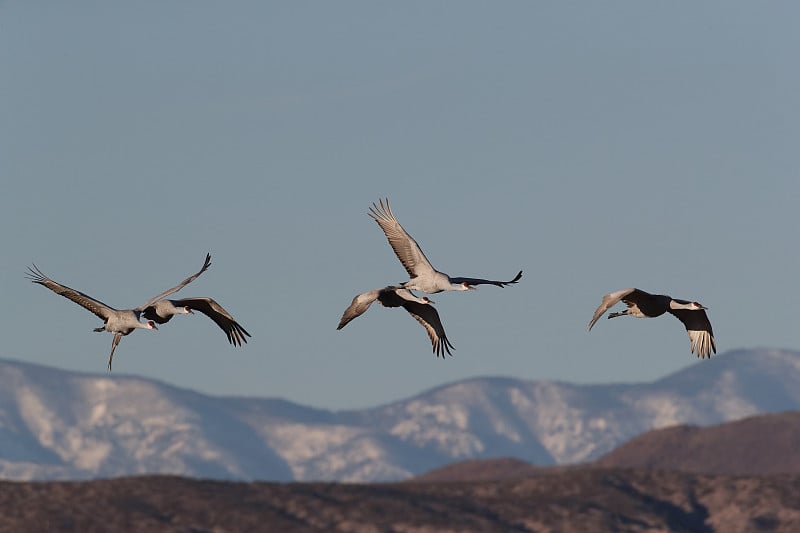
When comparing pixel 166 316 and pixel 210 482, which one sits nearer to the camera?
pixel 166 316

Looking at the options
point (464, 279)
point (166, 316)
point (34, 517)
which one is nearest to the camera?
point (166, 316)

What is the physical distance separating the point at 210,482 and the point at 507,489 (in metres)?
27.6

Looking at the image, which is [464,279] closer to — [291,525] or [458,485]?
[291,525]

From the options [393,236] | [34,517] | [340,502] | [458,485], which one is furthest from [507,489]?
[393,236]

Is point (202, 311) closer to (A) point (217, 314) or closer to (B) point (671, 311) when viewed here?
(A) point (217, 314)

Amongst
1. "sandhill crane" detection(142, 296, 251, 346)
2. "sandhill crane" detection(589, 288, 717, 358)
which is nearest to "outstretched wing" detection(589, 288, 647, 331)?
"sandhill crane" detection(589, 288, 717, 358)

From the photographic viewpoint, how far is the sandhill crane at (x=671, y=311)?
151 feet

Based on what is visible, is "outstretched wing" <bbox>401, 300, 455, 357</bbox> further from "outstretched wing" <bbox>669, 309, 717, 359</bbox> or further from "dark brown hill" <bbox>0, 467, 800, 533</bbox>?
"dark brown hill" <bbox>0, 467, 800, 533</bbox>

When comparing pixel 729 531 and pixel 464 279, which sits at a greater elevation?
pixel 464 279

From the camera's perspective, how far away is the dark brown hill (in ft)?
529

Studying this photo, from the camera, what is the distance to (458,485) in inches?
7160

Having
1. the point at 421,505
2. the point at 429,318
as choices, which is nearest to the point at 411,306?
the point at 429,318

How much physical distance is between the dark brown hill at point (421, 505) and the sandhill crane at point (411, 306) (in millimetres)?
108775

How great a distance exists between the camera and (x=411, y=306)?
51.7 meters
